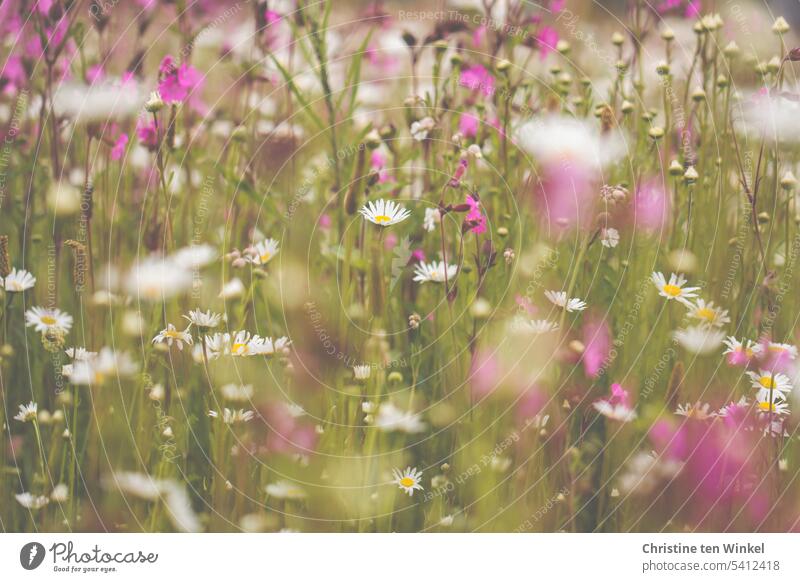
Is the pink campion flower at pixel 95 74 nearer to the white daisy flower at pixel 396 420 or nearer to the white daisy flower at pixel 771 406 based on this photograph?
the white daisy flower at pixel 396 420

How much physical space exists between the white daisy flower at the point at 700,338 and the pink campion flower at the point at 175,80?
18.8 inches

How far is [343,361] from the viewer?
728mm

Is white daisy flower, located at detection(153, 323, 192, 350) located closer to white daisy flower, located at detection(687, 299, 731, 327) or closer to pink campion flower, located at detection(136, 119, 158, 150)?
pink campion flower, located at detection(136, 119, 158, 150)

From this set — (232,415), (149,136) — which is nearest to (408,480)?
(232,415)

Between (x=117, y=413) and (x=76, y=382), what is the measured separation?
4 cm

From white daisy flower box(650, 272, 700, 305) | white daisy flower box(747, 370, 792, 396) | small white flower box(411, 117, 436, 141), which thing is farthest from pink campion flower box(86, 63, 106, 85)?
white daisy flower box(747, 370, 792, 396)

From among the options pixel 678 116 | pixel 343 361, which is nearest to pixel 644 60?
pixel 678 116

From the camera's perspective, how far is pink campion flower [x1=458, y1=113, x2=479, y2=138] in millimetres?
758

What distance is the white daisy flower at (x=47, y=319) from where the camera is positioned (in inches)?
28.7
